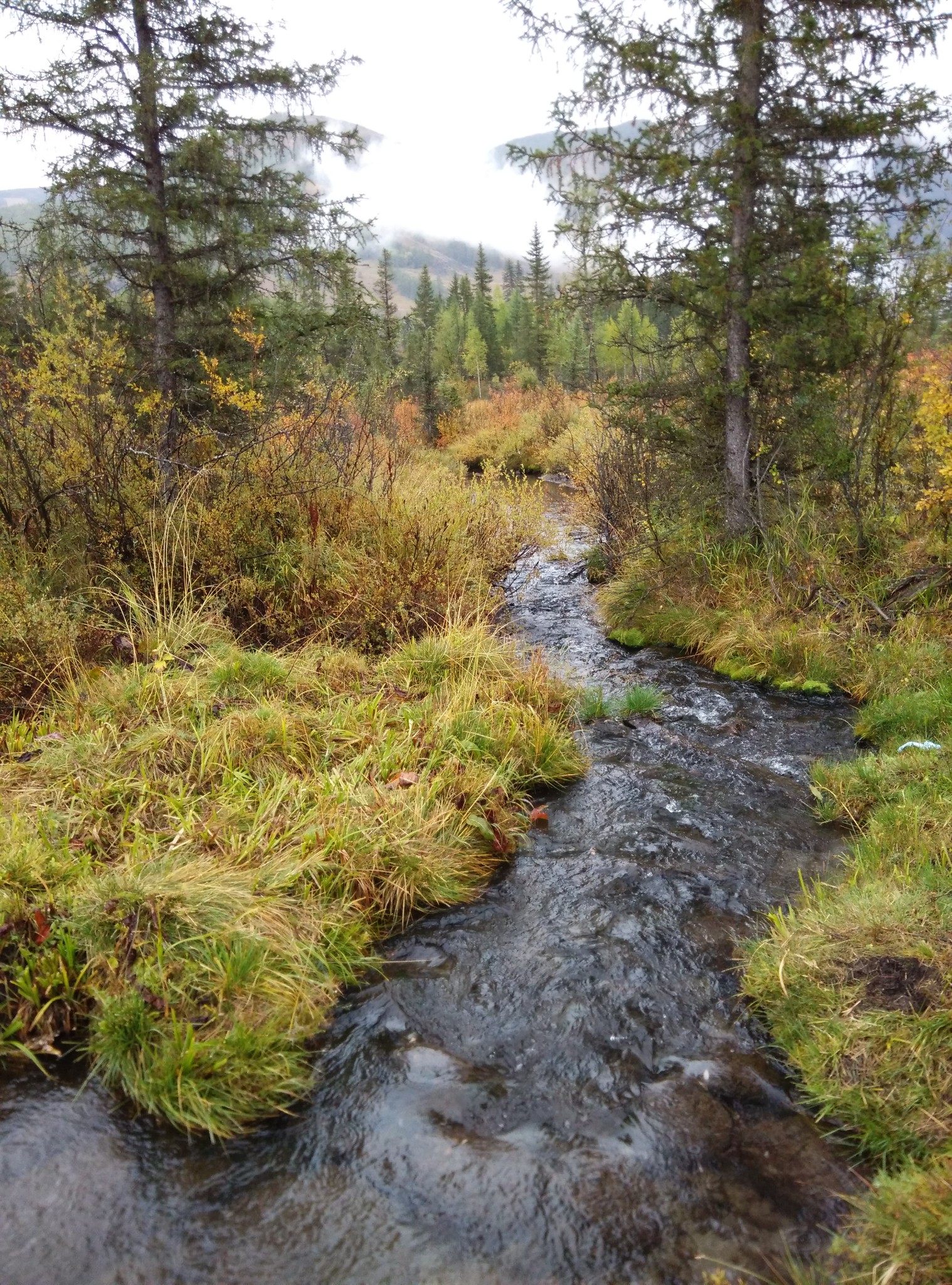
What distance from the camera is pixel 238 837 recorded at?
3.47 m

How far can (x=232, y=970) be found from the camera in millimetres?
2670

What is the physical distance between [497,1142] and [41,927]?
189cm

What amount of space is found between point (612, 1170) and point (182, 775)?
278cm

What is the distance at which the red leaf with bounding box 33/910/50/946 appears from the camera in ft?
9.04

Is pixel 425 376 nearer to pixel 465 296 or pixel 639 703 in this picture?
pixel 639 703

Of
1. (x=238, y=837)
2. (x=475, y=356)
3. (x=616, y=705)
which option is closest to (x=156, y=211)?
(x=616, y=705)

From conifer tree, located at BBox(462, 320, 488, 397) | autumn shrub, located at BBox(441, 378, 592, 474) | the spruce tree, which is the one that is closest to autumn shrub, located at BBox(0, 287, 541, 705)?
autumn shrub, located at BBox(441, 378, 592, 474)

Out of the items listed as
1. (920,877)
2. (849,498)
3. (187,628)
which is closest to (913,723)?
(920,877)

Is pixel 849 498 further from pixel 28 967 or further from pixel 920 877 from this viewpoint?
pixel 28 967

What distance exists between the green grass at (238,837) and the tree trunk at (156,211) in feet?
13.8

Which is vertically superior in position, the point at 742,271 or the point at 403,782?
the point at 742,271

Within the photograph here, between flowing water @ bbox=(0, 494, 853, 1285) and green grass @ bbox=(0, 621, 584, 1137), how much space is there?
0.60ft

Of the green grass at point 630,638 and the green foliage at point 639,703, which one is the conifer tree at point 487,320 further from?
the green foliage at point 639,703

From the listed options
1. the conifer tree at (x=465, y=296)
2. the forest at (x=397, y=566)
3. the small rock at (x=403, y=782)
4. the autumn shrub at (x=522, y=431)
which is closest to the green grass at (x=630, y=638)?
the forest at (x=397, y=566)
